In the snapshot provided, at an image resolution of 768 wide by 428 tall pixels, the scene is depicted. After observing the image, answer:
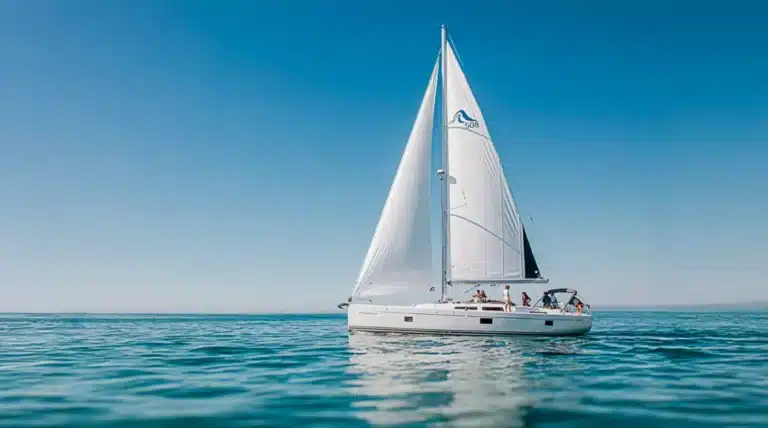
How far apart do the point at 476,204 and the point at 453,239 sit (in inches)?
119

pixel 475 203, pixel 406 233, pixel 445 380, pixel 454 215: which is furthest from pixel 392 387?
pixel 475 203

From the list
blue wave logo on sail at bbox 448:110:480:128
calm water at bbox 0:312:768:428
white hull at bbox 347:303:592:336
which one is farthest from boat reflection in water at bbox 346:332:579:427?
blue wave logo on sail at bbox 448:110:480:128

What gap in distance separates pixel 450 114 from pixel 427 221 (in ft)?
26.7

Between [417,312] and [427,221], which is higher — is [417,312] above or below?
below

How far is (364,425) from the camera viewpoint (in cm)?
1271

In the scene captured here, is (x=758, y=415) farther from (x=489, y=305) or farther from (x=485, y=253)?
(x=485, y=253)

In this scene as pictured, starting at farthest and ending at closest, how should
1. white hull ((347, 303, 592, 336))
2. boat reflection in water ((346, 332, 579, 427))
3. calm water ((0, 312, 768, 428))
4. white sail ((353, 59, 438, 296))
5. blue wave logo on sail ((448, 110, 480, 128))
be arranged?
blue wave logo on sail ((448, 110, 480, 128))
white sail ((353, 59, 438, 296))
white hull ((347, 303, 592, 336))
boat reflection in water ((346, 332, 579, 427))
calm water ((0, 312, 768, 428))

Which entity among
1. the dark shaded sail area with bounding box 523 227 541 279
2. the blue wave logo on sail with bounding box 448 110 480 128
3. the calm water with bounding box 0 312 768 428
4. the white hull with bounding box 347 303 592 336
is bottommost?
the calm water with bounding box 0 312 768 428

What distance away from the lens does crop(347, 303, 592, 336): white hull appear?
1457 inches

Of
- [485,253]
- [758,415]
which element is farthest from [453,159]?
[758,415]

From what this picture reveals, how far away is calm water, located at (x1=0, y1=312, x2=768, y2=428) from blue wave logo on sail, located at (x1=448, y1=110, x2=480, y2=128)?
682 inches

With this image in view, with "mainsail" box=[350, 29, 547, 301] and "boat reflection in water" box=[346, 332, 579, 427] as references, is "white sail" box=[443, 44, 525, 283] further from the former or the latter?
"boat reflection in water" box=[346, 332, 579, 427]

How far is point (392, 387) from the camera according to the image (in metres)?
17.8

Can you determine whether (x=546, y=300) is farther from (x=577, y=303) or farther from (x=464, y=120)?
(x=464, y=120)
